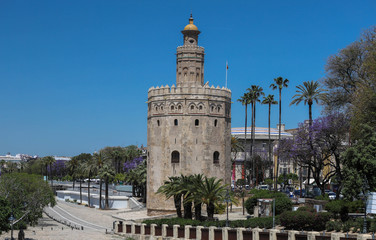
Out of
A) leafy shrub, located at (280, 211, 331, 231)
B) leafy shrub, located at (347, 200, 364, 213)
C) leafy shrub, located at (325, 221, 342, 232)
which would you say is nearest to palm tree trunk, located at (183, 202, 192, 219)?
leafy shrub, located at (280, 211, 331, 231)

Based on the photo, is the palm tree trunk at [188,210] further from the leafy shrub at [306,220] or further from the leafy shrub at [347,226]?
the leafy shrub at [347,226]

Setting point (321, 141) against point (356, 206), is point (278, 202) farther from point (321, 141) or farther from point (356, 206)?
point (321, 141)

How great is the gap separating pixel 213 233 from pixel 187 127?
69.6ft

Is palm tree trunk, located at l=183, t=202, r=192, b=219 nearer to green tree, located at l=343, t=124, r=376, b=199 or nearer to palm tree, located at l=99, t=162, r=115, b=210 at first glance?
green tree, located at l=343, t=124, r=376, b=199

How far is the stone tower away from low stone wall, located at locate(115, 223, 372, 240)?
1168 cm

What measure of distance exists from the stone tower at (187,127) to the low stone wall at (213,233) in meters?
11.7

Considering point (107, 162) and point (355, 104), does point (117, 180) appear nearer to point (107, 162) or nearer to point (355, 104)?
point (107, 162)

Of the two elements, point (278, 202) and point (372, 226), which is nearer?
point (372, 226)

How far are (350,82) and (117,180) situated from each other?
234 feet

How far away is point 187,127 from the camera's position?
57.0 meters

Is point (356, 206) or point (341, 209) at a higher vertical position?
point (356, 206)

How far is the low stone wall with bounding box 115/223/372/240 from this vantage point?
3063 centimetres

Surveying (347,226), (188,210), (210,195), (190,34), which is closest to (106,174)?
(190,34)

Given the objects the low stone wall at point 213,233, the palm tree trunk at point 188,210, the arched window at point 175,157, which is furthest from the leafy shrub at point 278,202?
the arched window at point 175,157
